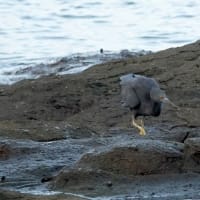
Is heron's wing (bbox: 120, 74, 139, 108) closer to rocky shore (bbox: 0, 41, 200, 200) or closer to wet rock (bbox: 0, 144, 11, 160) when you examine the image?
rocky shore (bbox: 0, 41, 200, 200)

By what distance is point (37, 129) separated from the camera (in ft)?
30.5

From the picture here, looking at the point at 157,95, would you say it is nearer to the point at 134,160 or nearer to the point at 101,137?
the point at 101,137

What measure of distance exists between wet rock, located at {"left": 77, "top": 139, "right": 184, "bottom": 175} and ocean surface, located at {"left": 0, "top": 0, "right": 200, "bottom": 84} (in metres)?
7.10

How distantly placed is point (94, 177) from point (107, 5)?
1746 cm

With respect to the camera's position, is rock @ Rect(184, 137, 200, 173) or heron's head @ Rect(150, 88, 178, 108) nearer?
rock @ Rect(184, 137, 200, 173)

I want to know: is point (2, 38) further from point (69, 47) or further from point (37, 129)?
point (37, 129)

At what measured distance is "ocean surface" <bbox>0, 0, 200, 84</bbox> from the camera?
55.5ft

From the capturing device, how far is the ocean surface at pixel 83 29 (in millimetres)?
16906

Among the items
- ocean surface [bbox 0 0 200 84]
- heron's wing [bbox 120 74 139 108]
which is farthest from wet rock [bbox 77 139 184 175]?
ocean surface [bbox 0 0 200 84]

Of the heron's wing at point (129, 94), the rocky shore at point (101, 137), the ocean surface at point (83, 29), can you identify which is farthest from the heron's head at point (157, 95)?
the ocean surface at point (83, 29)

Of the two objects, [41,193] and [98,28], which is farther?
[98,28]

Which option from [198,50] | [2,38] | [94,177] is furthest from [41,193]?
[2,38]

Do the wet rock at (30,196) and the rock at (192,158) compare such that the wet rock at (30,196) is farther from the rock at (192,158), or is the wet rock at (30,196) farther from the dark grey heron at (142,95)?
the dark grey heron at (142,95)

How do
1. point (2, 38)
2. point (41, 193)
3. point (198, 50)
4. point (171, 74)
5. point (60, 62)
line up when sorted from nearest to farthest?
1. point (41, 193)
2. point (171, 74)
3. point (198, 50)
4. point (60, 62)
5. point (2, 38)
